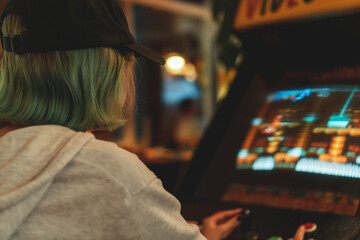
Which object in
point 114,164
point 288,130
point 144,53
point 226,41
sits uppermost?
point 144,53

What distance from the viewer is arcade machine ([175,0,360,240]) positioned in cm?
Result: 105

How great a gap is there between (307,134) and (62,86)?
2.10 ft

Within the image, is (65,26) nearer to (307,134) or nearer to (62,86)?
(62,86)

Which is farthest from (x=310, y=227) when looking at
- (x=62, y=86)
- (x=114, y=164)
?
(x=62, y=86)

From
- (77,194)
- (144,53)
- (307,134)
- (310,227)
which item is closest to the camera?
(77,194)

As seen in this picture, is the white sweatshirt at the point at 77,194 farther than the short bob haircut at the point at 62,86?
No

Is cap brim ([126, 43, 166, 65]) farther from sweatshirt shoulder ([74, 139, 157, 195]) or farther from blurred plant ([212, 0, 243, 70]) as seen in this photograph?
blurred plant ([212, 0, 243, 70])

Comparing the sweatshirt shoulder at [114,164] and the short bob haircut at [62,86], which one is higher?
the short bob haircut at [62,86]

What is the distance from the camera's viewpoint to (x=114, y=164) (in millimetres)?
717

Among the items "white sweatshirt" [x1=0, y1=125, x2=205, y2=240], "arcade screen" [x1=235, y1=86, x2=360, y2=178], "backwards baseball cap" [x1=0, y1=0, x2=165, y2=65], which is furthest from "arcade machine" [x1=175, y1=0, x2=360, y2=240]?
"backwards baseball cap" [x1=0, y1=0, x2=165, y2=65]

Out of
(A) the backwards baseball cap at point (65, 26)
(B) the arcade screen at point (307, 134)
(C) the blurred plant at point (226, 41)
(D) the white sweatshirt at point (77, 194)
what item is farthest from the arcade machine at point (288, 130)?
(C) the blurred plant at point (226, 41)

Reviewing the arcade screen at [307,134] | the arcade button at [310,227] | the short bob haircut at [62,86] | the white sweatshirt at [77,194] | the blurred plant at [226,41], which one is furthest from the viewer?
the blurred plant at [226,41]

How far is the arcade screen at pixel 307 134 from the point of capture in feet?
3.54

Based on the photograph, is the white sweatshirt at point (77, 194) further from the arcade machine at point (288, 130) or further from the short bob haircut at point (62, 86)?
the arcade machine at point (288, 130)
